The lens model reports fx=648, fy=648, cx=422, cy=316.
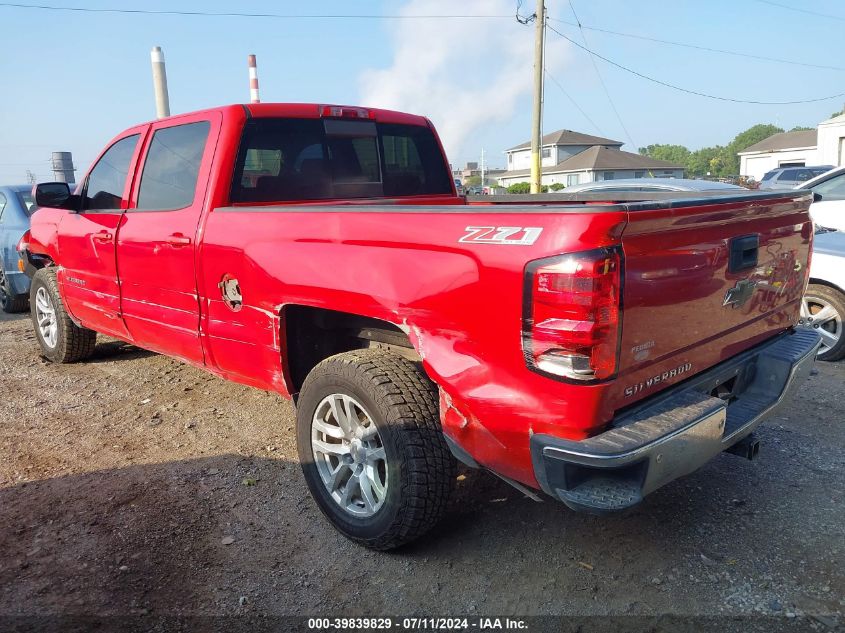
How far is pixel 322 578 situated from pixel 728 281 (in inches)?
83.2

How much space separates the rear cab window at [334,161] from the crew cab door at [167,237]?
248mm

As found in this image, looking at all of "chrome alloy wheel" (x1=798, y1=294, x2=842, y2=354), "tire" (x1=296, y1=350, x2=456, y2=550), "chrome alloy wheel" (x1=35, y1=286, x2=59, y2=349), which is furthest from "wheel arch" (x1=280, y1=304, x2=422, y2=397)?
"chrome alloy wheel" (x1=798, y1=294, x2=842, y2=354)

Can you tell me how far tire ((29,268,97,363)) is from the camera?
5551mm

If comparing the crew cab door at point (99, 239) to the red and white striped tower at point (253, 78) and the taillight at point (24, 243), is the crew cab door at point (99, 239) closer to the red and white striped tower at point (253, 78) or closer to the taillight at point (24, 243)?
the taillight at point (24, 243)

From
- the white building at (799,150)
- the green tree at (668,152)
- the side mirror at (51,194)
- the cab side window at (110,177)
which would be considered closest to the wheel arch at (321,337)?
the cab side window at (110,177)

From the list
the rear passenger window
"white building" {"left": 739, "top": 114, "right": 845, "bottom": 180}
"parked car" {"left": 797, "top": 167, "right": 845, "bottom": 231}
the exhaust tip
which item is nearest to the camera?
the exhaust tip

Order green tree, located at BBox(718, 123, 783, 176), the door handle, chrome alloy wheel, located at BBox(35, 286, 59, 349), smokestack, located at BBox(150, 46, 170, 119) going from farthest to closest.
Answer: green tree, located at BBox(718, 123, 783, 176), smokestack, located at BBox(150, 46, 170, 119), chrome alloy wheel, located at BBox(35, 286, 59, 349), the door handle

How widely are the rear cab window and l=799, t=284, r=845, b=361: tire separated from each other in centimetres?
338

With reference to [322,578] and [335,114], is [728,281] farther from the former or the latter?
[335,114]

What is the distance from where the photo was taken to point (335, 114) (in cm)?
407

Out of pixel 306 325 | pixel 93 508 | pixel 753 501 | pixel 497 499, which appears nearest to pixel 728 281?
pixel 753 501

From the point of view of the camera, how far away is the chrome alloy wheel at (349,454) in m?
2.88

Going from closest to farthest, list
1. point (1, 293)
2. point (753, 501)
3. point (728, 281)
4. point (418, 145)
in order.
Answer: point (728, 281) < point (753, 501) < point (418, 145) < point (1, 293)

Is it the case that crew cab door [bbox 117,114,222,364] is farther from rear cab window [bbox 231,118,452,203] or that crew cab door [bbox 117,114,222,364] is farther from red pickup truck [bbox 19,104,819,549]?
rear cab window [bbox 231,118,452,203]
